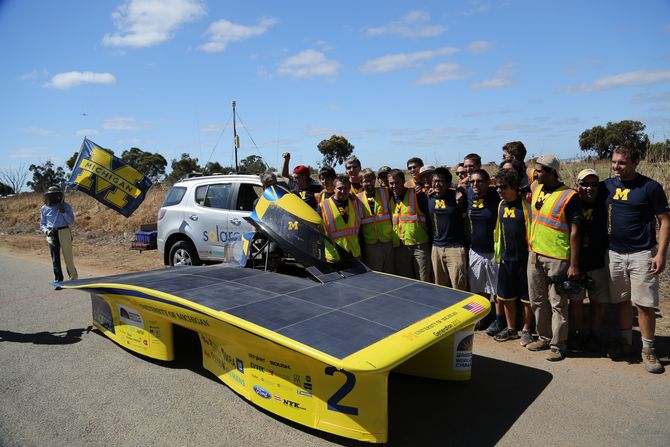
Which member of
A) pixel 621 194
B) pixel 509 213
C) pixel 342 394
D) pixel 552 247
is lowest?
pixel 342 394

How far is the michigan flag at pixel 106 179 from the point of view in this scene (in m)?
9.84

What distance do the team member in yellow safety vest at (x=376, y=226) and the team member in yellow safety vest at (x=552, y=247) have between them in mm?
1778

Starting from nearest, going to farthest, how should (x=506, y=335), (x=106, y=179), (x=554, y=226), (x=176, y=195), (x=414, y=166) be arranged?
(x=554, y=226) → (x=506, y=335) → (x=414, y=166) → (x=176, y=195) → (x=106, y=179)

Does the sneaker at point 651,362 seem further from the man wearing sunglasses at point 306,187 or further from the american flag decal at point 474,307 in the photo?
the man wearing sunglasses at point 306,187

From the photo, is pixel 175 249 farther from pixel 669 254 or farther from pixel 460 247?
pixel 669 254

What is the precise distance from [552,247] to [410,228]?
1.74 metres

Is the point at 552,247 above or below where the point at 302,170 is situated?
below

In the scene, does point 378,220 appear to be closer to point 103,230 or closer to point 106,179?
point 106,179

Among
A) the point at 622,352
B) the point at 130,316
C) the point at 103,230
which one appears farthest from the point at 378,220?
the point at 103,230

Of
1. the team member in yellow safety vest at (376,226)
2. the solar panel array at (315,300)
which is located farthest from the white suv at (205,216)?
the solar panel array at (315,300)

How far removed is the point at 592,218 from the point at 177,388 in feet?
14.2

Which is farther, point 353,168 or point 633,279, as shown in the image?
point 353,168

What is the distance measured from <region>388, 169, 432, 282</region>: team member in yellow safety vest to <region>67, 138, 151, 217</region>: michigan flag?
22.1 ft

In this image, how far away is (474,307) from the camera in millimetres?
3822
